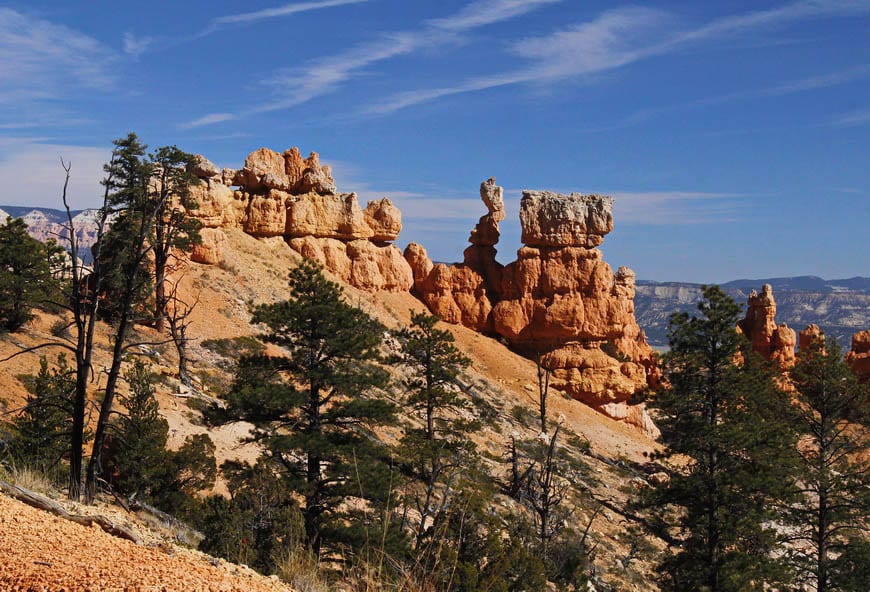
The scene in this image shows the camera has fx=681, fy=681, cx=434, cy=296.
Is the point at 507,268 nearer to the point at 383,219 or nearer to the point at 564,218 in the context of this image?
the point at 564,218

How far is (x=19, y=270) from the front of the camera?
97.5 feet

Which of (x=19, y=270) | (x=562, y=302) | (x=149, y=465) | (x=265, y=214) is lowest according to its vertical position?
(x=149, y=465)

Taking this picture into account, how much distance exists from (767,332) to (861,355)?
7837 mm

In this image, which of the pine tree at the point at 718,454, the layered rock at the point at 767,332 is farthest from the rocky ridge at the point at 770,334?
the pine tree at the point at 718,454

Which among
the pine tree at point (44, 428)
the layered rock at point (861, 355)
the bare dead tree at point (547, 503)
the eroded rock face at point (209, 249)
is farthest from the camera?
the layered rock at point (861, 355)

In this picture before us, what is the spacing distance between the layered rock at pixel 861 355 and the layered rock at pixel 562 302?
19778 millimetres

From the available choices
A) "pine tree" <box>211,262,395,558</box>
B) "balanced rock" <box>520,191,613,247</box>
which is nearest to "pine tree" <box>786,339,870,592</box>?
"pine tree" <box>211,262,395,558</box>

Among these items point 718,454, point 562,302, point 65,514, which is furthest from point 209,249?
point 65,514

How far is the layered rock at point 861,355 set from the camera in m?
59.6

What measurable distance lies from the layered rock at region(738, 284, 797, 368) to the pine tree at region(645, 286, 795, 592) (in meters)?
46.2

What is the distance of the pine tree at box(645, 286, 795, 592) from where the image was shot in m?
19.8

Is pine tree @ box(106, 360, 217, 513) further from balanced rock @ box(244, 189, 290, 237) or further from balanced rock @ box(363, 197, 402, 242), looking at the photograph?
balanced rock @ box(363, 197, 402, 242)

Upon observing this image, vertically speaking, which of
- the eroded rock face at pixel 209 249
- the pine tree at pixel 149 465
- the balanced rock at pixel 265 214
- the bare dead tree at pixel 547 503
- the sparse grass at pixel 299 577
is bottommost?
the bare dead tree at pixel 547 503

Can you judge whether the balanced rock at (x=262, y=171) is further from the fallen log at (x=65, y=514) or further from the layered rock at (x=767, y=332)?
the fallen log at (x=65, y=514)
